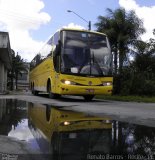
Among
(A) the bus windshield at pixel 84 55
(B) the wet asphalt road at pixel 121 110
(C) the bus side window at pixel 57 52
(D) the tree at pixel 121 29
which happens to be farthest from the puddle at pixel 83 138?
(D) the tree at pixel 121 29

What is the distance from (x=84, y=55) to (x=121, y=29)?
16.9 metres

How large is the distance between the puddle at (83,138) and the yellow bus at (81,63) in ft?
34.1

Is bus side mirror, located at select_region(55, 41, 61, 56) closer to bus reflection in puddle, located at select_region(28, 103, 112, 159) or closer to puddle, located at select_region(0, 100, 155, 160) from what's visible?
puddle, located at select_region(0, 100, 155, 160)

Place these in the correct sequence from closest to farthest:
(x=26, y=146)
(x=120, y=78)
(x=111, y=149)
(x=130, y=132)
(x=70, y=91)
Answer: (x=111, y=149) → (x=26, y=146) → (x=130, y=132) → (x=70, y=91) → (x=120, y=78)

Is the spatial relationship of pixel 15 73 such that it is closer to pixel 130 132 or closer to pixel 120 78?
pixel 120 78

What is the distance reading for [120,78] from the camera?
1224 inches

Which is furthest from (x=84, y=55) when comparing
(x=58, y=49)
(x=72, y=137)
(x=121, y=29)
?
(x=121, y=29)

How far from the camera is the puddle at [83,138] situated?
5266 millimetres

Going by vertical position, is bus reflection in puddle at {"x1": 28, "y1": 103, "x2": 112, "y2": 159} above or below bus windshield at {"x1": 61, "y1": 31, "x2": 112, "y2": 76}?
below

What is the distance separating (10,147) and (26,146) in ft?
0.79

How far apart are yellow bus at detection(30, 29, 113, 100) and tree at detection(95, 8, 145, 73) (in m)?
14.5

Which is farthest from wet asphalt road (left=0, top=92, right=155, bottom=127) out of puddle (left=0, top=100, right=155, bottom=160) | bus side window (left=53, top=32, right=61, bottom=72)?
bus side window (left=53, top=32, right=61, bottom=72)

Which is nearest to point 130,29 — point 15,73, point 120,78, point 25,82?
point 120,78

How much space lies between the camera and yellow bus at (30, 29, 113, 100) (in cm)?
1967
